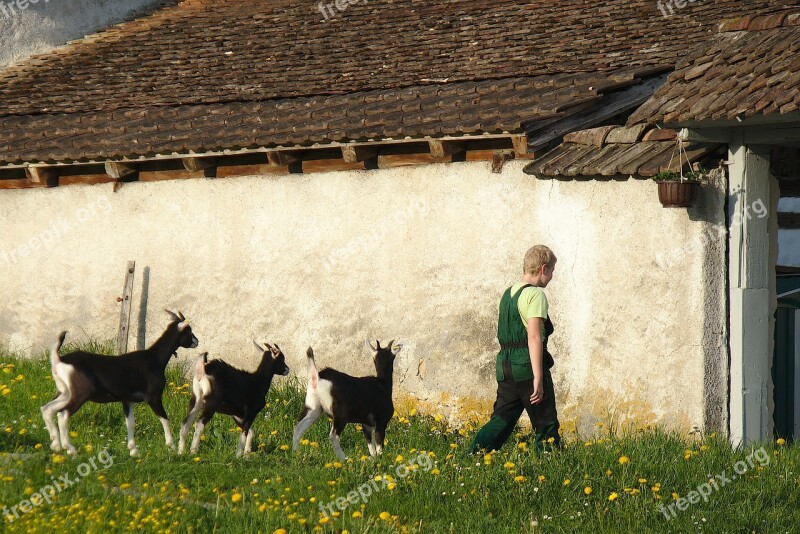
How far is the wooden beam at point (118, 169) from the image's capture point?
39.8 feet

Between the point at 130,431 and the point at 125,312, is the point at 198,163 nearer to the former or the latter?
the point at 125,312

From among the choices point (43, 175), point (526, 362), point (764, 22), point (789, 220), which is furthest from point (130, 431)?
point (789, 220)

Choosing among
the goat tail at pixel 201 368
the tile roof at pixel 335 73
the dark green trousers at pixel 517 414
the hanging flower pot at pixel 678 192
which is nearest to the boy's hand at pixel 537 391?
the dark green trousers at pixel 517 414

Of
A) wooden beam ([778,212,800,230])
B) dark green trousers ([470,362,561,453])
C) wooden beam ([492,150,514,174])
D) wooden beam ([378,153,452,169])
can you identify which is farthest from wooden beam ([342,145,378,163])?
wooden beam ([778,212,800,230])

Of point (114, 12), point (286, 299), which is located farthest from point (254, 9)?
point (286, 299)

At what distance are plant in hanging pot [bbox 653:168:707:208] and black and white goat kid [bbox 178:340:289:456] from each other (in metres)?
3.47

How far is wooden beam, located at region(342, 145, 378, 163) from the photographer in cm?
1084

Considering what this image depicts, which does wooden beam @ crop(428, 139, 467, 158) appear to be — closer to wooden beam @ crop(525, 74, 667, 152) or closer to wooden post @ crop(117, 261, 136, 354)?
wooden beam @ crop(525, 74, 667, 152)

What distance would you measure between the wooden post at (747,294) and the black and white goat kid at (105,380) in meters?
4.54

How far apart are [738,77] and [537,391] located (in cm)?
308

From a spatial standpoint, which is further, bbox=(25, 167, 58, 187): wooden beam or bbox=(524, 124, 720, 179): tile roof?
bbox=(25, 167, 58, 187): wooden beam

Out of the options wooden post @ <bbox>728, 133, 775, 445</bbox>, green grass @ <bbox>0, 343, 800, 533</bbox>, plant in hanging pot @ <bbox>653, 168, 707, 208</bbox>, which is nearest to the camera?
green grass @ <bbox>0, 343, 800, 533</bbox>

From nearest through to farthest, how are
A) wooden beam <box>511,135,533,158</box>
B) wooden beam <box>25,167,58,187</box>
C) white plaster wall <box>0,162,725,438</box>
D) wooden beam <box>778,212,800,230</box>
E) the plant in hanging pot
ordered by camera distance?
1. the plant in hanging pot
2. white plaster wall <box>0,162,725,438</box>
3. wooden beam <box>511,135,533,158</box>
4. wooden beam <box>25,167,58,187</box>
5. wooden beam <box>778,212,800,230</box>

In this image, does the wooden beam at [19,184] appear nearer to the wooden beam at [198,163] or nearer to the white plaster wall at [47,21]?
the wooden beam at [198,163]
